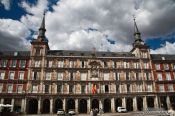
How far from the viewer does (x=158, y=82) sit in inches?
2188

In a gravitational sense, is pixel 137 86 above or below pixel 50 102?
above

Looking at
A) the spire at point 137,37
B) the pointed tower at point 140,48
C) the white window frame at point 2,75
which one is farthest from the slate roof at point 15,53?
the spire at point 137,37

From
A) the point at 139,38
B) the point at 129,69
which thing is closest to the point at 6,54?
the point at 129,69

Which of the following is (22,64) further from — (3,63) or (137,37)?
(137,37)

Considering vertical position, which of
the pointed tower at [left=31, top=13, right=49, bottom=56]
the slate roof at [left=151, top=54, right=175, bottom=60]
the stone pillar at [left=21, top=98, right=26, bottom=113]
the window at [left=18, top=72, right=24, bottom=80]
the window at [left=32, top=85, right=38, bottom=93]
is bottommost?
the stone pillar at [left=21, top=98, right=26, bottom=113]

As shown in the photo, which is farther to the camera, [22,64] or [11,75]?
[22,64]

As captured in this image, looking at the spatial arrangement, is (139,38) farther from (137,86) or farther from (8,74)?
(8,74)

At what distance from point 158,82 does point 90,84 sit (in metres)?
19.8

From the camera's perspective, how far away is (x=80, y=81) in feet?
174

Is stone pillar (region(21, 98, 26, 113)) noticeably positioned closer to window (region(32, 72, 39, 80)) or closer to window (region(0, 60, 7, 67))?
window (region(32, 72, 39, 80))

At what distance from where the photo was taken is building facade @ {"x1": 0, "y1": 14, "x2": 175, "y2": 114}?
168ft

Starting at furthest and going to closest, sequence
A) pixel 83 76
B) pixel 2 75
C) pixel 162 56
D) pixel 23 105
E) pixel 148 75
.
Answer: pixel 162 56 → pixel 148 75 → pixel 83 76 → pixel 2 75 → pixel 23 105

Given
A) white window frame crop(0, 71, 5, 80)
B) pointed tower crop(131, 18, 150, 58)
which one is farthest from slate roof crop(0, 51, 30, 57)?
pointed tower crop(131, 18, 150, 58)

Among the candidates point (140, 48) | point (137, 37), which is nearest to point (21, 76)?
point (140, 48)
